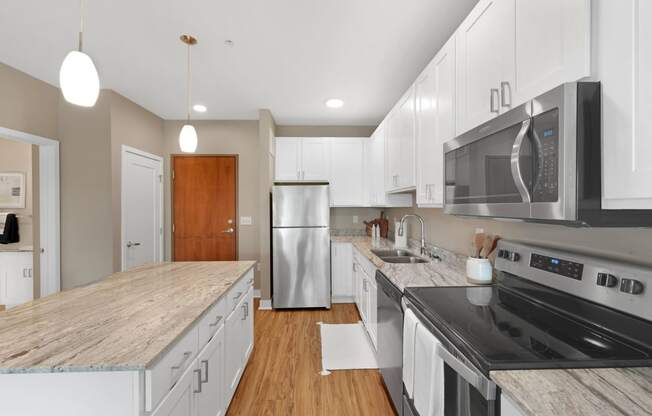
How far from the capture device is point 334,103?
11.6 ft

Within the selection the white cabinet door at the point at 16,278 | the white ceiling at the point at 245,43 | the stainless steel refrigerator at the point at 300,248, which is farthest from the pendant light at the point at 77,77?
the white cabinet door at the point at 16,278

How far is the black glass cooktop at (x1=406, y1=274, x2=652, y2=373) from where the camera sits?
0.82 meters

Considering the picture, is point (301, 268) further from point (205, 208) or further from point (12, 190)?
point (12, 190)

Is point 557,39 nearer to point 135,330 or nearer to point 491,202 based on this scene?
point 491,202

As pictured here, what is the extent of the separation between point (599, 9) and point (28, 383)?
2000 millimetres

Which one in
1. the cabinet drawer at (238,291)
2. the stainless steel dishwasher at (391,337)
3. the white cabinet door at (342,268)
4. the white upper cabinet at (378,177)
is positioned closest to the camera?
the stainless steel dishwasher at (391,337)

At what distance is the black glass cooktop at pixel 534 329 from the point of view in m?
0.82

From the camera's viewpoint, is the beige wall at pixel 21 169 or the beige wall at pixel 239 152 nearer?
the beige wall at pixel 21 169

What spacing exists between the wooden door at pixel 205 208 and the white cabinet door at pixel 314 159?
40.8 inches

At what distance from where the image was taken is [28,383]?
916 mm

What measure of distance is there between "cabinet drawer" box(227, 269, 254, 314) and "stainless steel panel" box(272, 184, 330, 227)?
138 centimetres

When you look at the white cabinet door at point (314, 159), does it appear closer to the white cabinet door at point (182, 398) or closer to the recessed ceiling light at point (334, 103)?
the recessed ceiling light at point (334, 103)

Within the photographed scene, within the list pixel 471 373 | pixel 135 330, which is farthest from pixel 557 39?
pixel 135 330

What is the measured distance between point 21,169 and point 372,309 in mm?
5096
